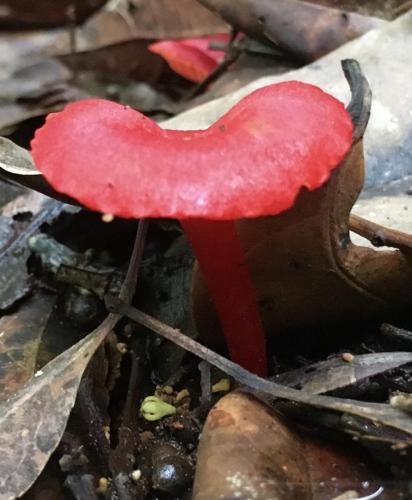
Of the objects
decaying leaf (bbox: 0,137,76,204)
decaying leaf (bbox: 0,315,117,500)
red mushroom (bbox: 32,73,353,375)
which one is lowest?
decaying leaf (bbox: 0,315,117,500)

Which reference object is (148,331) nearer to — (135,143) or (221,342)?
(221,342)

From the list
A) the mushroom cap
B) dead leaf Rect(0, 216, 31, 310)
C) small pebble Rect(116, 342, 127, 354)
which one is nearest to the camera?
the mushroom cap

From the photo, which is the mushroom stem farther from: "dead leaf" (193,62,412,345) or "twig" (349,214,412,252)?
"twig" (349,214,412,252)

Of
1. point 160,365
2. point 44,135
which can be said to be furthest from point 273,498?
point 44,135

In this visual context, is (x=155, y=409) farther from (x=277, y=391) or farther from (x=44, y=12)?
(x=44, y=12)

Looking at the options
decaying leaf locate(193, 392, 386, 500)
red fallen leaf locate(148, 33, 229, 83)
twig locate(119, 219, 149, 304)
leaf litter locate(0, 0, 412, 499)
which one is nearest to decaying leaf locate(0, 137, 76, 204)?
leaf litter locate(0, 0, 412, 499)

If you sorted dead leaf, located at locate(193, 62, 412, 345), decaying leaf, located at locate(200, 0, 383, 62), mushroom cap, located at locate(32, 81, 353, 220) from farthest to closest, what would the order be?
decaying leaf, located at locate(200, 0, 383, 62) < dead leaf, located at locate(193, 62, 412, 345) < mushroom cap, located at locate(32, 81, 353, 220)

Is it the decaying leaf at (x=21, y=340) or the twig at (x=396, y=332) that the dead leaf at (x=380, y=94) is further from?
the decaying leaf at (x=21, y=340)
